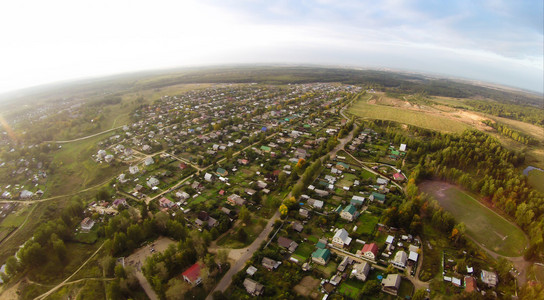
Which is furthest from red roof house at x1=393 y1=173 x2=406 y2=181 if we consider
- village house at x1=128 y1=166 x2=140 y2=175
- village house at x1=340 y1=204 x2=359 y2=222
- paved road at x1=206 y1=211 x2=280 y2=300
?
village house at x1=128 y1=166 x2=140 y2=175

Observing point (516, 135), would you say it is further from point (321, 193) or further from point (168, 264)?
point (168, 264)

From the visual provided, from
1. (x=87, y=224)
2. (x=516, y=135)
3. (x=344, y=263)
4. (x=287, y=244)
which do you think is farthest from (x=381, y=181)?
(x=516, y=135)

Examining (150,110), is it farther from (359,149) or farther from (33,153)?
(359,149)

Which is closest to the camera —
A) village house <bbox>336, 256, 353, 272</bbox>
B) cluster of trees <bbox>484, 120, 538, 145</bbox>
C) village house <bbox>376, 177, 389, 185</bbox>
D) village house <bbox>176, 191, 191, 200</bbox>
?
village house <bbox>336, 256, 353, 272</bbox>

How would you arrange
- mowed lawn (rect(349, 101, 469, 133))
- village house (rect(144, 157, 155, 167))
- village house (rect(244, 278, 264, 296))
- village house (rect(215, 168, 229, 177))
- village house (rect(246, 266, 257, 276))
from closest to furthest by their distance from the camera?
village house (rect(244, 278, 264, 296))
village house (rect(246, 266, 257, 276))
village house (rect(215, 168, 229, 177))
village house (rect(144, 157, 155, 167))
mowed lawn (rect(349, 101, 469, 133))

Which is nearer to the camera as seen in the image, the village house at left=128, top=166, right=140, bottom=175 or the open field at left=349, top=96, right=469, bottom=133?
the village house at left=128, top=166, right=140, bottom=175

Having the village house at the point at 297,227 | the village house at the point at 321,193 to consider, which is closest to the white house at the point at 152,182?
the village house at the point at 297,227

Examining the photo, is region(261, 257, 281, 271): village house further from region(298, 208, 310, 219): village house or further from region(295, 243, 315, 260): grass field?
region(298, 208, 310, 219): village house
